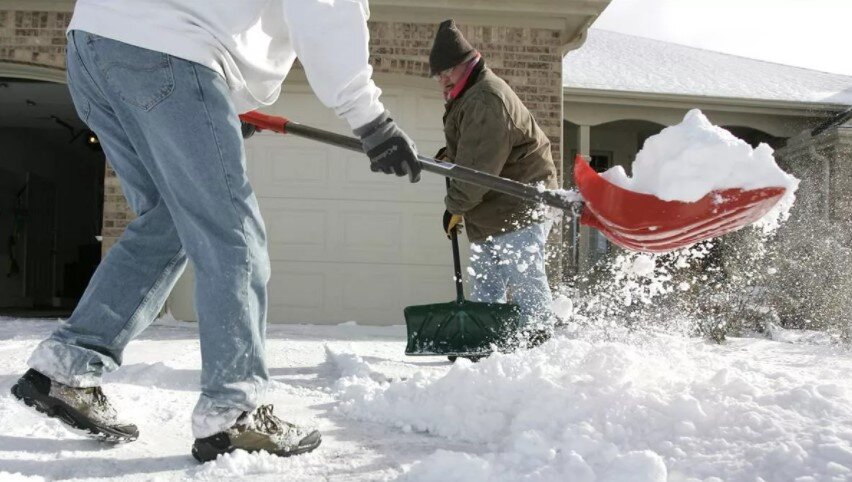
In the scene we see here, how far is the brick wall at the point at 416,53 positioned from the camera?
22.6ft

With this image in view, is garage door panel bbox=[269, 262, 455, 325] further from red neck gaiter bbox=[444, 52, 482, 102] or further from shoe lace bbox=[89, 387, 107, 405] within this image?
shoe lace bbox=[89, 387, 107, 405]

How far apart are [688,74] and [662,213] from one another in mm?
9153

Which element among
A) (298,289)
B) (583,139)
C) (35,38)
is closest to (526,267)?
(298,289)

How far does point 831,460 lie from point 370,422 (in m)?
1.48

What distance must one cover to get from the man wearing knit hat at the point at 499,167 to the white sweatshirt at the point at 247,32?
1958 mm

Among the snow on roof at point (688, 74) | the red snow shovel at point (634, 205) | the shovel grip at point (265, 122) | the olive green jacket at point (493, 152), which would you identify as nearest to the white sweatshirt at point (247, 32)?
the red snow shovel at point (634, 205)

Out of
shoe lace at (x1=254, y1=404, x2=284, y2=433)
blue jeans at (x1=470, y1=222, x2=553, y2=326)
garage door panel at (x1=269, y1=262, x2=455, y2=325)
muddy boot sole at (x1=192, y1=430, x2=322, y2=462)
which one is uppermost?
blue jeans at (x1=470, y1=222, x2=553, y2=326)

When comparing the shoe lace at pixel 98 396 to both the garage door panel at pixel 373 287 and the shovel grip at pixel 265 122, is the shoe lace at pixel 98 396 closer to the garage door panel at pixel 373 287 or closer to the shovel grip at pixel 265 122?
the shovel grip at pixel 265 122

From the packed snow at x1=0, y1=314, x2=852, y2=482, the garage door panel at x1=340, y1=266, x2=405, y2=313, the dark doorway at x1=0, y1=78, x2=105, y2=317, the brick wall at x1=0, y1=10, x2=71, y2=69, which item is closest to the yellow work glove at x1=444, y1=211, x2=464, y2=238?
the packed snow at x1=0, y1=314, x2=852, y2=482

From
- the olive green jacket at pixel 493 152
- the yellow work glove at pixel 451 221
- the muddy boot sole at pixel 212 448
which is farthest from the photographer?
the yellow work glove at pixel 451 221

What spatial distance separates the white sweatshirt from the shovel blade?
1.10 metres

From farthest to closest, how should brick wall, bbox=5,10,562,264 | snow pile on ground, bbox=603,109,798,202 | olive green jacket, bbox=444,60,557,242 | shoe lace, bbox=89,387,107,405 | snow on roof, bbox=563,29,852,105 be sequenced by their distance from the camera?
snow on roof, bbox=563,29,852,105 → brick wall, bbox=5,10,562,264 → olive green jacket, bbox=444,60,557,242 → snow pile on ground, bbox=603,109,798,202 → shoe lace, bbox=89,387,107,405

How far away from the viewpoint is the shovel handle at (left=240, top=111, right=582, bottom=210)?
269cm

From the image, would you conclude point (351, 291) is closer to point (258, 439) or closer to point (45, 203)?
point (258, 439)
